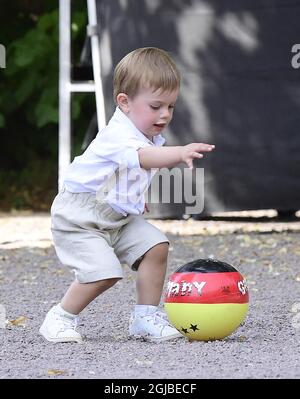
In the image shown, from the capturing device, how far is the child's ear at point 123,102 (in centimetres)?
539

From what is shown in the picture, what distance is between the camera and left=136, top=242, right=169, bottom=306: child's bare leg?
5.41 metres

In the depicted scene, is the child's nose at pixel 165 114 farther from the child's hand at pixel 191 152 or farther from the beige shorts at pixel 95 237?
the beige shorts at pixel 95 237

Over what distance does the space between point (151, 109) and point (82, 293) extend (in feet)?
3.05

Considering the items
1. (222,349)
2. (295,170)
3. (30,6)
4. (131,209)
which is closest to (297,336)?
(222,349)

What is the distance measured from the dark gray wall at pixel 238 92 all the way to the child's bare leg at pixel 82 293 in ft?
14.4

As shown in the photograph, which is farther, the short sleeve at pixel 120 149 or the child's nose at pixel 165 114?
the child's nose at pixel 165 114

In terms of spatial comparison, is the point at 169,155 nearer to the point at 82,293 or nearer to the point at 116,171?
the point at 116,171

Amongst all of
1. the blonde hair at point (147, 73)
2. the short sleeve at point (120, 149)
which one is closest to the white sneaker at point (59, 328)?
the short sleeve at point (120, 149)

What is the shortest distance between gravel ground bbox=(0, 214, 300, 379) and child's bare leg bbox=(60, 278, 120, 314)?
0.62 feet

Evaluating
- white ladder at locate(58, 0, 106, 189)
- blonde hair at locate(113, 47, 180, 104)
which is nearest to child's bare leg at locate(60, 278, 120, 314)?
blonde hair at locate(113, 47, 180, 104)

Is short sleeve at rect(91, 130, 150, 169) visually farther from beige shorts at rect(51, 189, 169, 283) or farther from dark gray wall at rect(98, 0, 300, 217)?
dark gray wall at rect(98, 0, 300, 217)
